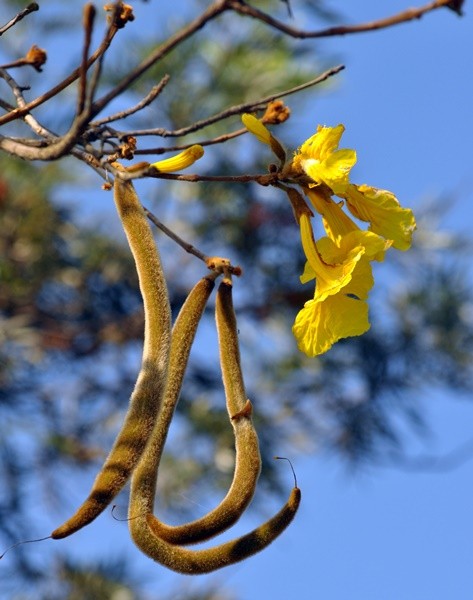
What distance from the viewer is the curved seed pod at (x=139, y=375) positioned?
3.33ft

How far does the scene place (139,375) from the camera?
1099mm

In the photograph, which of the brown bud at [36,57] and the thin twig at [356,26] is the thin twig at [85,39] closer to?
the thin twig at [356,26]

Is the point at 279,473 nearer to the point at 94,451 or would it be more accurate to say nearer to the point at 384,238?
the point at 94,451

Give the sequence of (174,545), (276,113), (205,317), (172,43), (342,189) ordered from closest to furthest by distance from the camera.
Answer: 1. (172,43)
2. (174,545)
3. (342,189)
4. (276,113)
5. (205,317)

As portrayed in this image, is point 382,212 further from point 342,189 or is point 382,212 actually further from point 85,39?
point 85,39

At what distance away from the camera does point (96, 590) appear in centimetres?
468

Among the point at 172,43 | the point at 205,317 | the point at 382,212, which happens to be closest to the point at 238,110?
the point at 382,212

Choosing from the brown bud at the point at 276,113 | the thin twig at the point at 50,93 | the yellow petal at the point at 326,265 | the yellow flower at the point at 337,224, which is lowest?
the thin twig at the point at 50,93

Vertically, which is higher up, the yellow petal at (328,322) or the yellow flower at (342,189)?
the yellow flower at (342,189)

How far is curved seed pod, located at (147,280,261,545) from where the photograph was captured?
1080 millimetres

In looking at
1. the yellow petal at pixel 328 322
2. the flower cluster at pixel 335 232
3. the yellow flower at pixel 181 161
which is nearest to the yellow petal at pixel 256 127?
the flower cluster at pixel 335 232

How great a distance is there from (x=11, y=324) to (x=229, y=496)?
12.7 ft

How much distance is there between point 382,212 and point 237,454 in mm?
347

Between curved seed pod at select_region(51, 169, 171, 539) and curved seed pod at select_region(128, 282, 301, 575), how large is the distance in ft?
0.12
